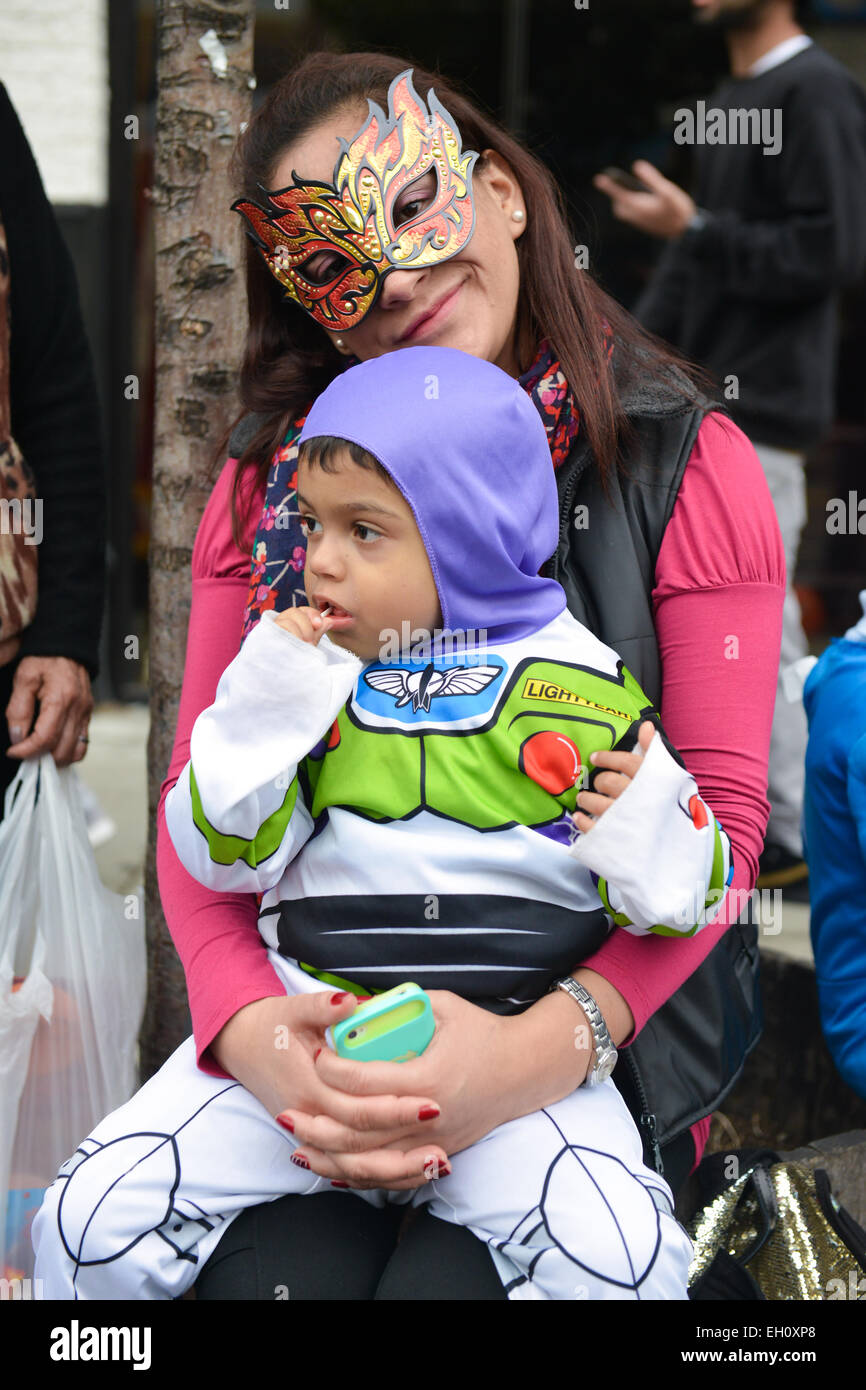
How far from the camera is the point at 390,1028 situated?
154 cm

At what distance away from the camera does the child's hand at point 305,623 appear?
5.47 feet

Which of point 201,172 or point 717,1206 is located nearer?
point 717,1206

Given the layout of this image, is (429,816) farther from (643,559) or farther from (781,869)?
(781,869)

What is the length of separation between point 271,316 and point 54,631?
688 millimetres

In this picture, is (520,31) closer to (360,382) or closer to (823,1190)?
(360,382)

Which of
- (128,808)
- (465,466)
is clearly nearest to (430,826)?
(465,466)

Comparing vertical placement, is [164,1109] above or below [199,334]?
below

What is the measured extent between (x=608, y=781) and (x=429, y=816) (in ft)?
0.78

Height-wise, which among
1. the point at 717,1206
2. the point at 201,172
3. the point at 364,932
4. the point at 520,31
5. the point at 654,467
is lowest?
the point at 717,1206

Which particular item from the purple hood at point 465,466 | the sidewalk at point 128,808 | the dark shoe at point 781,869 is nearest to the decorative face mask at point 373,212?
the purple hood at point 465,466

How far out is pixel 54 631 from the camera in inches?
98.5

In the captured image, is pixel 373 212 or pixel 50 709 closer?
pixel 373 212

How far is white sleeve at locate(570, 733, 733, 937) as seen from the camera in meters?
1.57
